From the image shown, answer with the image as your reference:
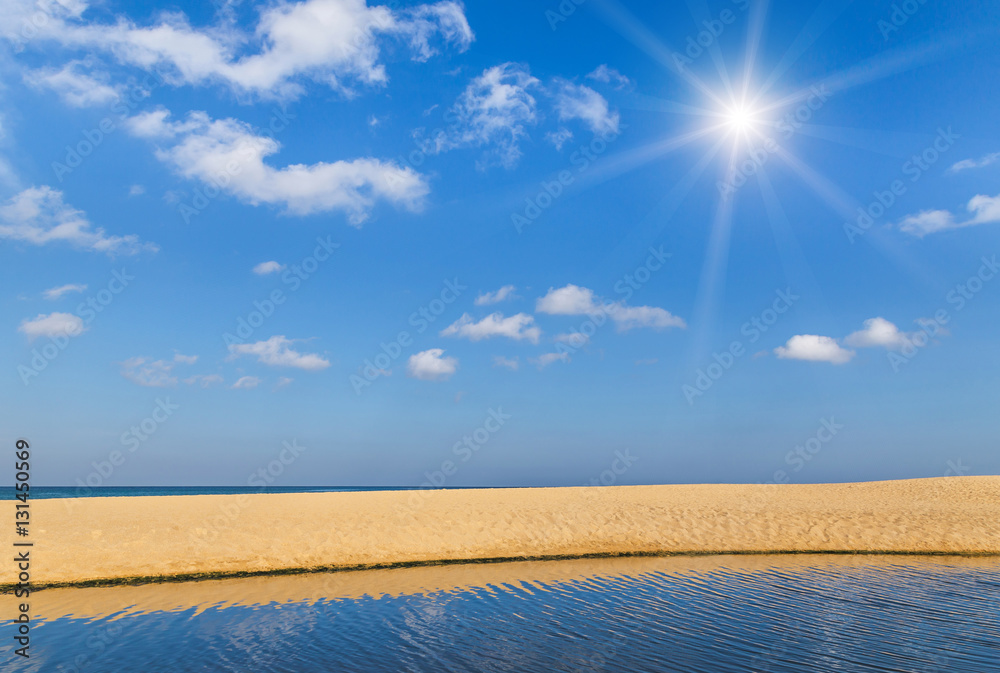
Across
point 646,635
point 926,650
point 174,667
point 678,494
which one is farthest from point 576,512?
point 174,667

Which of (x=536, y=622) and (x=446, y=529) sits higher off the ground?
(x=446, y=529)

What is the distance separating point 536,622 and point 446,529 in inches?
526

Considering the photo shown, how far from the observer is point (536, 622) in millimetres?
16125

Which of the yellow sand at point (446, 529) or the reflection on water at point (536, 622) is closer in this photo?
the reflection on water at point (536, 622)

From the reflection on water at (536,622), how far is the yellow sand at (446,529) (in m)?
2.45

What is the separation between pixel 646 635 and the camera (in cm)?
1470

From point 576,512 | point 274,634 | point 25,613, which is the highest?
point 576,512

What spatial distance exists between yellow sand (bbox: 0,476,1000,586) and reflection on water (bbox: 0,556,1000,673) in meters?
2.45

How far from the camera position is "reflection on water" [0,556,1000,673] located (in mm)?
12898

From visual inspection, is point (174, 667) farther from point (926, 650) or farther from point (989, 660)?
point (989, 660)

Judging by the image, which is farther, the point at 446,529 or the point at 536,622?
the point at 446,529

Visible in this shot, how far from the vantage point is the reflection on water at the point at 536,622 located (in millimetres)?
12898

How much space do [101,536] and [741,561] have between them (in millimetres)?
30275

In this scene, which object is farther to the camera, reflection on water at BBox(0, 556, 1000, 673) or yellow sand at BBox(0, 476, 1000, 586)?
yellow sand at BBox(0, 476, 1000, 586)
